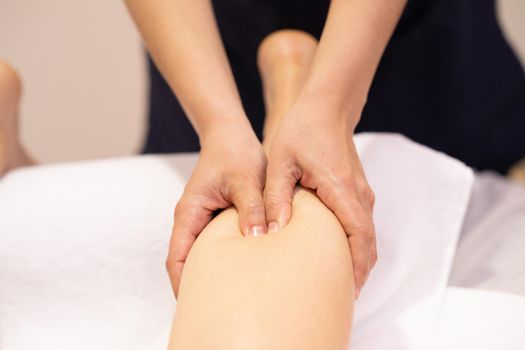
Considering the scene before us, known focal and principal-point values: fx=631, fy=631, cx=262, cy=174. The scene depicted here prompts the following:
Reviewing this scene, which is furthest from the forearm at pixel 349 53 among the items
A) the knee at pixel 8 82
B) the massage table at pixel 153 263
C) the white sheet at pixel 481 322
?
the knee at pixel 8 82

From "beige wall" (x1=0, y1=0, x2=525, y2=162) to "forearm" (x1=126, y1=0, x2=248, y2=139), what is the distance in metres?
0.92

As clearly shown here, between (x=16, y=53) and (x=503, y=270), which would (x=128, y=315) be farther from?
(x=16, y=53)

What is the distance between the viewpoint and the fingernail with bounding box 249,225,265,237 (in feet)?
1.76

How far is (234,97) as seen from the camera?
26.5 inches

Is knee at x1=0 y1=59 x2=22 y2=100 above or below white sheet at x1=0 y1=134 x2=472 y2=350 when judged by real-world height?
above

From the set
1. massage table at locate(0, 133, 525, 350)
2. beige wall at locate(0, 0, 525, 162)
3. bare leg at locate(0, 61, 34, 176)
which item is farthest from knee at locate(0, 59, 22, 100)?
beige wall at locate(0, 0, 525, 162)

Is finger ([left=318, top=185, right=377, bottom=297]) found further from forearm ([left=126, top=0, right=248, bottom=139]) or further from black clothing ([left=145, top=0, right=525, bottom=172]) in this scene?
black clothing ([left=145, top=0, right=525, bottom=172])

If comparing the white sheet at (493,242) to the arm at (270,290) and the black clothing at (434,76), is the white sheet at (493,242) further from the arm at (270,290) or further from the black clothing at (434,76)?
the arm at (270,290)

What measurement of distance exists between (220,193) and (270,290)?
0.14 m

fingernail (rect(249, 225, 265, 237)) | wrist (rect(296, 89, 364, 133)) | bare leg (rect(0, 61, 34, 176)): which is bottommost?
bare leg (rect(0, 61, 34, 176))

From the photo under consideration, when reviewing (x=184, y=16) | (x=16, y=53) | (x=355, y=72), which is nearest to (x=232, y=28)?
(x=184, y=16)

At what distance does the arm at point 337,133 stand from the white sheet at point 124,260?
0.28 feet

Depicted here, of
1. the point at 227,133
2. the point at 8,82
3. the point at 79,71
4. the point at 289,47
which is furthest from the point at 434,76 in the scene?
the point at 79,71

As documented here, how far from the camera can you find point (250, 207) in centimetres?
55
